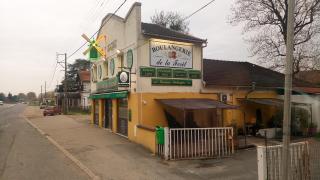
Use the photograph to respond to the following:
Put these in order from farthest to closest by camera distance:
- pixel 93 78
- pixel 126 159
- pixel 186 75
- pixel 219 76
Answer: pixel 93 78 < pixel 219 76 < pixel 186 75 < pixel 126 159

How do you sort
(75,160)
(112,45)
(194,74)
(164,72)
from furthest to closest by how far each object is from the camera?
(112,45), (194,74), (164,72), (75,160)

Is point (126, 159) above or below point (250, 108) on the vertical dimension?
below

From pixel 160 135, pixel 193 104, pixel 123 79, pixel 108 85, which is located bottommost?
pixel 160 135

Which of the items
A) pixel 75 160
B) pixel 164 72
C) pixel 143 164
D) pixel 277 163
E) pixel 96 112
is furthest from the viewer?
pixel 96 112

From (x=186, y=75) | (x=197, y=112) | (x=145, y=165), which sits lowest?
(x=145, y=165)

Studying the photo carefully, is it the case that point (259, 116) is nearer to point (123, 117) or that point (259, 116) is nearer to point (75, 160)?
point (123, 117)

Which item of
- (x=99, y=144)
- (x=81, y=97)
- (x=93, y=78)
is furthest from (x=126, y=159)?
(x=81, y=97)

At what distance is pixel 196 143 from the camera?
636 inches

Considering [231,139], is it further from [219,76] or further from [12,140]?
[12,140]

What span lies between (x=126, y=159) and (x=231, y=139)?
4.75 metres

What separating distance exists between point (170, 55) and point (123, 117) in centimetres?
481

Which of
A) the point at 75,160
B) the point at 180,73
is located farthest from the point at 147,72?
the point at 75,160

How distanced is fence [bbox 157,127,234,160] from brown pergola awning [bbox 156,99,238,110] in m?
1.78

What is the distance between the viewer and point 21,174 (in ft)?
42.1
